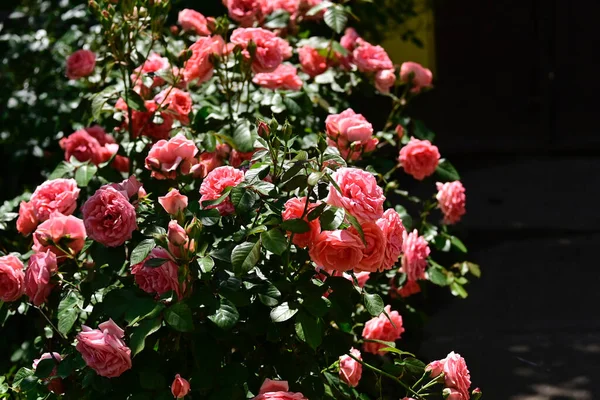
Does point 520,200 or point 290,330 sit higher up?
point 290,330

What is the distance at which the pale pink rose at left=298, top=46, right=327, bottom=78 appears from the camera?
133 inches

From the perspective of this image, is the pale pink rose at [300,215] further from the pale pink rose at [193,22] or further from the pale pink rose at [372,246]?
the pale pink rose at [193,22]

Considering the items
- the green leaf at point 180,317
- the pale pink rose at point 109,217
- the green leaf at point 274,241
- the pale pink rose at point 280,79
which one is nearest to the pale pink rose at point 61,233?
the pale pink rose at point 109,217

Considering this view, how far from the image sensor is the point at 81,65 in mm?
3182

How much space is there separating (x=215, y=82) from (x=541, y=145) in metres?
4.26

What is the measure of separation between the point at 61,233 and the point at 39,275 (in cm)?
12

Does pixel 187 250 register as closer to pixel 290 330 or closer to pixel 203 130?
pixel 290 330

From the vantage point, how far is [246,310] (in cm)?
Result: 219

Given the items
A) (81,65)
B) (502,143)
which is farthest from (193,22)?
(502,143)

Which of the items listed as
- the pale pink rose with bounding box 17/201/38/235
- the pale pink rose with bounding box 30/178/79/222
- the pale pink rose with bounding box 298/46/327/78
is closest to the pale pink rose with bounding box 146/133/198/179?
the pale pink rose with bounding box 30/178/79/222

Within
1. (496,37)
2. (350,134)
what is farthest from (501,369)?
(496,37)

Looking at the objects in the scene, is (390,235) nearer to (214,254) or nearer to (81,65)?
(214,254)

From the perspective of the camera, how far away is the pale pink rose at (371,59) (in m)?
3.28

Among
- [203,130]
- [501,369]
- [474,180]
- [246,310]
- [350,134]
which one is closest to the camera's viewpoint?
[246,310]
